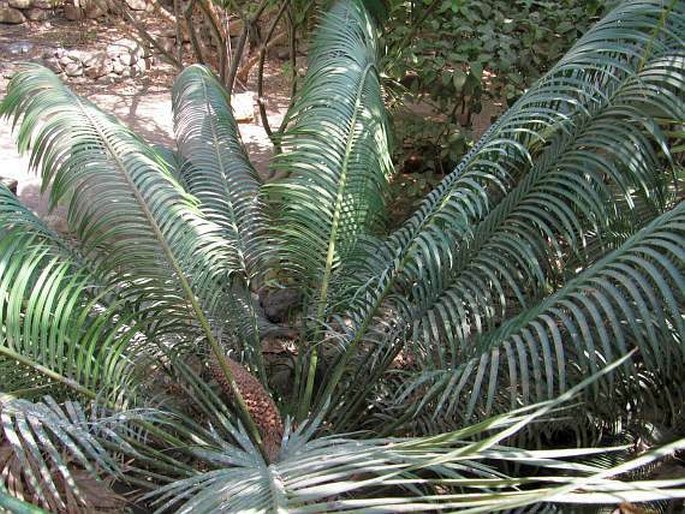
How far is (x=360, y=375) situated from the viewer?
7.54ft

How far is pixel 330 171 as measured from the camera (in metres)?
2.49

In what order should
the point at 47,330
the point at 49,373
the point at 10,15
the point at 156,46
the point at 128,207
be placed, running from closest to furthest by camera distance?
the point at 49,373, the point at 47,330, the point at 128,207, the point at 156,46, the point at 10,15

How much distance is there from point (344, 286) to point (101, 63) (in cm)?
662

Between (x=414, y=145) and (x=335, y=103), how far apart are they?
53.2 inches

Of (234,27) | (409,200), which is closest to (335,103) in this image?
(409,200)

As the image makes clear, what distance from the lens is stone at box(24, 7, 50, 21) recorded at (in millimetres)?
8992

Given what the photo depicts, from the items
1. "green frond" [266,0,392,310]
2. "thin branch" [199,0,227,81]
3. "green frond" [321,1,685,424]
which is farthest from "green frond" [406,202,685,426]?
"thin branch" [199,0,227,81]

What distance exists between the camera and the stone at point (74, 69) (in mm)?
7934

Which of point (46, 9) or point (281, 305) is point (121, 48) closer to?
point (46, 9)

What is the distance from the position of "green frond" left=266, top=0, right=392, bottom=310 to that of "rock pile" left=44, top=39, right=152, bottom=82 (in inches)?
233

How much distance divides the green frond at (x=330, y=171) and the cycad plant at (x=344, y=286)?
1 cm

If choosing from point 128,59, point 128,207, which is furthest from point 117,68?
point 128,207

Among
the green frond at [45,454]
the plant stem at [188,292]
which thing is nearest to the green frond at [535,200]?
the plant stem at [188,292]

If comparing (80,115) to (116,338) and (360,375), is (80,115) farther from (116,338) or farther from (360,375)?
(360,375)
